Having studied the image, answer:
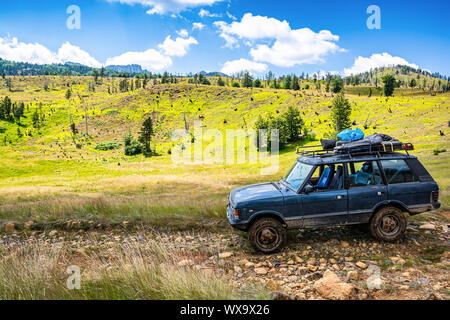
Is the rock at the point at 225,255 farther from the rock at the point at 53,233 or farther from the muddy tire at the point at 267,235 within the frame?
the rock at the point at 53,233

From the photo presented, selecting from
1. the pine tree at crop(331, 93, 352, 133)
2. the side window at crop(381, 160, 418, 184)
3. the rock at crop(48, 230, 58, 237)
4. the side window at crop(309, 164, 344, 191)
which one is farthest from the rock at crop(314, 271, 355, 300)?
the pine tree at crop(331, 93, 352, 133)

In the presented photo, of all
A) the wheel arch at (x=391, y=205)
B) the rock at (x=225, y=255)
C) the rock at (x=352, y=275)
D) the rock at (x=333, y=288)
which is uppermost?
the wheel arch at (x=391, y=205)

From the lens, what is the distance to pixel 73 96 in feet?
518

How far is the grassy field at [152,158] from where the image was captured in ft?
33.2

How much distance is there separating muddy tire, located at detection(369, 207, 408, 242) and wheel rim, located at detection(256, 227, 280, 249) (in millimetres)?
2354

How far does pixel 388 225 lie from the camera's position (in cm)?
612

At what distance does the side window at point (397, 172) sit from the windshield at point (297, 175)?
6.07 ft

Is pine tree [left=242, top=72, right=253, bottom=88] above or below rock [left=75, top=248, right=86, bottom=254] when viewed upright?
above

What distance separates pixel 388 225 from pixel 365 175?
129 cm

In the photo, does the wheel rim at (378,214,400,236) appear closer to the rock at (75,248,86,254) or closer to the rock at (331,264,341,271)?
the rock at (331,264,341,271)

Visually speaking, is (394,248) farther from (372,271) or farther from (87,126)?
(87,126)

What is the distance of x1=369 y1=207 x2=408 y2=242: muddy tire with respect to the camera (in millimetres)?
6078

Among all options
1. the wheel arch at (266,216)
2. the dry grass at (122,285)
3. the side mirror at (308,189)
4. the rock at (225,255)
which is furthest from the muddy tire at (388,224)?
the dry grass at (122,285)

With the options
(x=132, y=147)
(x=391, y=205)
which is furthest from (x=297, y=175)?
(x=132, y=147)
